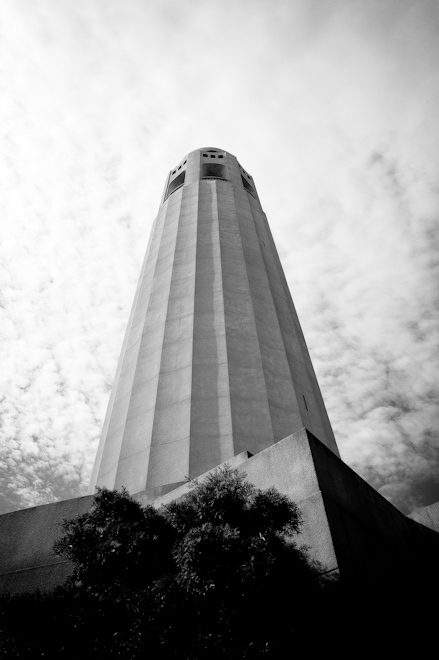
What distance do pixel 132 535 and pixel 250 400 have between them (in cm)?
861

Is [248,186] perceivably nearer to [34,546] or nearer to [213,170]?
[213,170]

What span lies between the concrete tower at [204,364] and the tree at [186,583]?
14.6 feet

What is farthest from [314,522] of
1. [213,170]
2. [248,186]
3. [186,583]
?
[213,170]

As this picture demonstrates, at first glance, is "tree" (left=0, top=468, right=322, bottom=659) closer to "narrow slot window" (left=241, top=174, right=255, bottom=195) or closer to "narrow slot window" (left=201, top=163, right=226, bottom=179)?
"narrow slot window" (left=241, top=174, right=255, bottom=195)

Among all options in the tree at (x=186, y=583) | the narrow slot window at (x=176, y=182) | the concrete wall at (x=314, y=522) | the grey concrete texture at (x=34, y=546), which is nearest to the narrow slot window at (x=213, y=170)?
the narrow slot window at (x=176, y=182)

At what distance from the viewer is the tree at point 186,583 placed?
17.1ft

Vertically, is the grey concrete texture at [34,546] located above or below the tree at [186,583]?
above

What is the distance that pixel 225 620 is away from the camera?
5160 mm

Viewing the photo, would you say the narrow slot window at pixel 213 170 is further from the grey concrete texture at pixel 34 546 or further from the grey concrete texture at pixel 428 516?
the grey concrete texture at pixel 34 546

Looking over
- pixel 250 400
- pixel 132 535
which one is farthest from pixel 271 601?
pixel 250 400

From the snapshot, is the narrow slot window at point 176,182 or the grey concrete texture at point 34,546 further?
the narrow slot window at point 176,182

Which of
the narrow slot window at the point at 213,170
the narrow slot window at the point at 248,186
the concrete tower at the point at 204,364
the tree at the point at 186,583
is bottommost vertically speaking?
the tree at the point at 186,583

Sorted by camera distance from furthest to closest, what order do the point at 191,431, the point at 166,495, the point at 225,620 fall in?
the point at 191,431
the point at 166,495
the point at 225,620

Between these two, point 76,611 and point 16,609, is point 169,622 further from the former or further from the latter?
point 16,609
